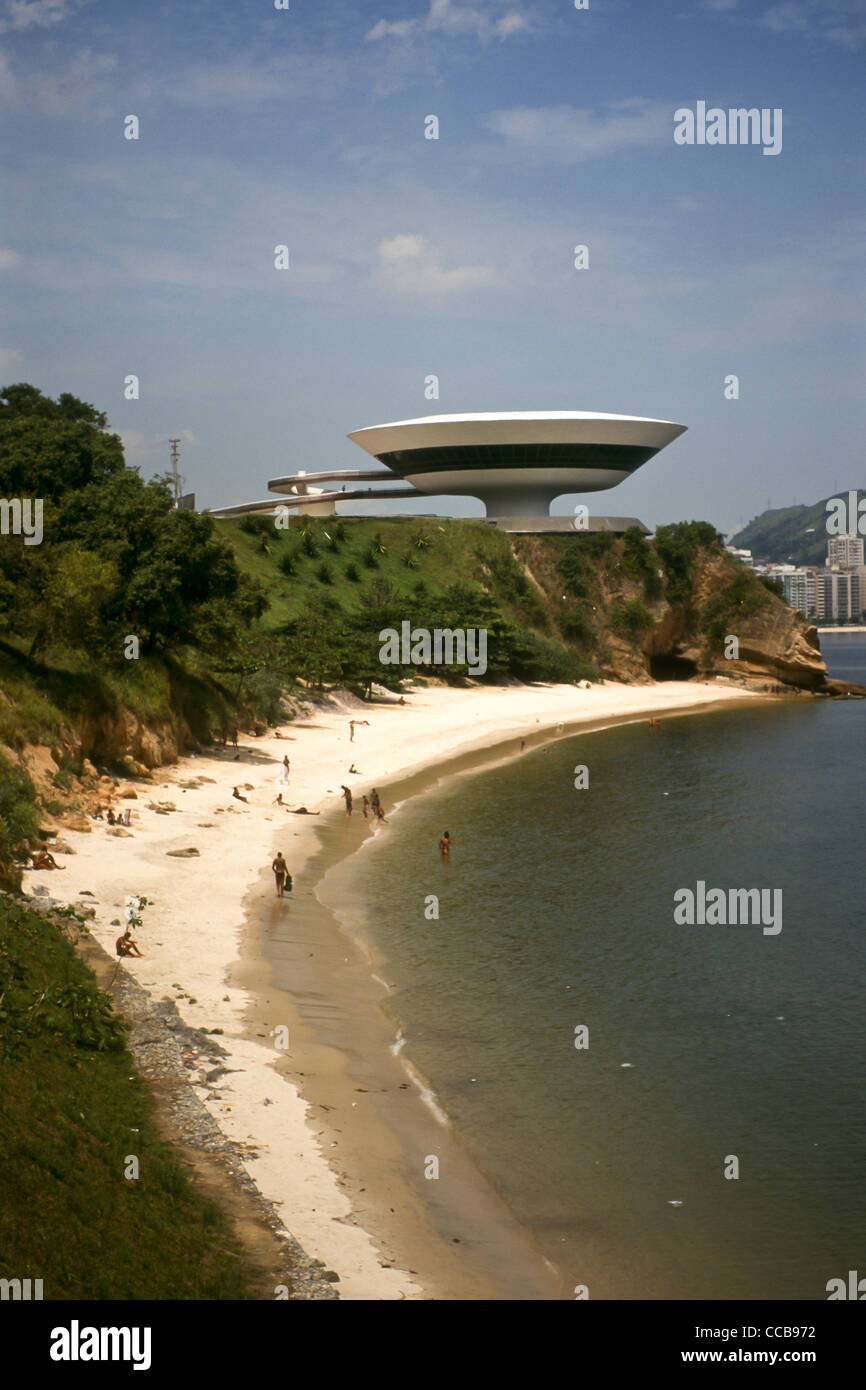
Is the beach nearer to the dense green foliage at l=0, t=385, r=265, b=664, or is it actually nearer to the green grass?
the green grass

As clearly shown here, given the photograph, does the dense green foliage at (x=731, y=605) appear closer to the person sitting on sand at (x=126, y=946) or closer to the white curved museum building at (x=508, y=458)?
the white curved museum building at (x=508, y=458)

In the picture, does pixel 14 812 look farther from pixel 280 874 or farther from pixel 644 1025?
pixel 644 1025

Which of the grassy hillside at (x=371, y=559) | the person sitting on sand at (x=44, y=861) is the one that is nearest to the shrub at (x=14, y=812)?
the person sitting on sand at (x=44, y=861)

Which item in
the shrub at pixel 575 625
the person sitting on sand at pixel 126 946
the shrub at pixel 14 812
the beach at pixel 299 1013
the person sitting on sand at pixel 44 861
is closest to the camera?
the beach at pixel 299 1013

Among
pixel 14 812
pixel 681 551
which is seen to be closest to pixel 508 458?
pixel 681 551

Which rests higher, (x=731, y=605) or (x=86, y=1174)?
(x=731, y=605)
